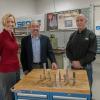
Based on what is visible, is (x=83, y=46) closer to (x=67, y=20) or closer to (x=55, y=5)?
(x=67, y=20)

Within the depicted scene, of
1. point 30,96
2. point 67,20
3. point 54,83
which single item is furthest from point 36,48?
point 67,20

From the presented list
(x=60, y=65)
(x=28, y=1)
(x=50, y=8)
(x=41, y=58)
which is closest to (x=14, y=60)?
(x=41, y=58)

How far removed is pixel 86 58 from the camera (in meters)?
2.95

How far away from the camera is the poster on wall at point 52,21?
526 cm

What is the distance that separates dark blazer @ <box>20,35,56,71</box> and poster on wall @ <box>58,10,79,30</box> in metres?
Answer: 2.18

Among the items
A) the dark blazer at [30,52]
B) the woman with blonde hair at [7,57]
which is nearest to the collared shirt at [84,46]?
the dark blazer at [30,52]

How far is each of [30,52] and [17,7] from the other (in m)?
5.43

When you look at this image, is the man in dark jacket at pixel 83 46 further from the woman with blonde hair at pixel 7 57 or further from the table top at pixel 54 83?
the woman with blonde hair at pixel 7 57

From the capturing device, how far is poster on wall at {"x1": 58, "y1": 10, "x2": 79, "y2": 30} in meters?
5.04

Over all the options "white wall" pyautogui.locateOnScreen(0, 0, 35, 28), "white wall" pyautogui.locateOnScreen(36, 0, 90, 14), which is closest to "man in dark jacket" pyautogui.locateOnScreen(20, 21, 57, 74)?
Result: "white wall" pyautogui.locateOnScreen(0, 0, 35, 28)

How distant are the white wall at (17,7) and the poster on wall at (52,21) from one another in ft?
6.90

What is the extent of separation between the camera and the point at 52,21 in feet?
17.3

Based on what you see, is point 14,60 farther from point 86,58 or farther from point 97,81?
point 97,81

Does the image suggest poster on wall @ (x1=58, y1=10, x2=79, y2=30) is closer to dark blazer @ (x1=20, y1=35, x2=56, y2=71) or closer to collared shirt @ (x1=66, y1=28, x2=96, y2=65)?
collared shirt @ (x1=66, y1=28, x2=96, y2=65)
